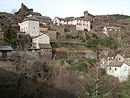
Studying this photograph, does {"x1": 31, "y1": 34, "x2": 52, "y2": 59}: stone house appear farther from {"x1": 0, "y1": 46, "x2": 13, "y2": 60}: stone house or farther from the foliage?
the foliage

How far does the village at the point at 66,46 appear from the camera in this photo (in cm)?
3259

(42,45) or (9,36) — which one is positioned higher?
(9,36)

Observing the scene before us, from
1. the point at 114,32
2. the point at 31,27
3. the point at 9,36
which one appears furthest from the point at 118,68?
the point at 114,32

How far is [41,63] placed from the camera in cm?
2959

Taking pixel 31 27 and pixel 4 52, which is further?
pixel 31 27

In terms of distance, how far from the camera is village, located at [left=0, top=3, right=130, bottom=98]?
3259 centimetres

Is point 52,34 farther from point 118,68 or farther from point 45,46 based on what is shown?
point 118,68

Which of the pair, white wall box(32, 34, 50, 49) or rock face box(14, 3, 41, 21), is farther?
rock face box(14, 3, 41, 21)

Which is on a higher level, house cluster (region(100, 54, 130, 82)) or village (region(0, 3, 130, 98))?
village (region(0, 3, 130, 98))

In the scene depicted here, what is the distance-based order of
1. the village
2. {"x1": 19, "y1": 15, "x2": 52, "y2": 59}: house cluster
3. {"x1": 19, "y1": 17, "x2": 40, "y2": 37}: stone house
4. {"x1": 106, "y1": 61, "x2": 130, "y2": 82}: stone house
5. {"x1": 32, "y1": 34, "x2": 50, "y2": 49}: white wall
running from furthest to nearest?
1. {"x1": 19, "y1": 17, "x2": 40, "y2": 37}: stone house
2. {"x1": 32, "y1": 34, "x2": 50, "y2": 49}: white wall
3. {"x1": 106, "y1": 61, "x2": 130, "y2": 82}: stone house
4. {"x1": 19, "y1": 15, "x2": 52, "y2": 59}: house cluster
5. the village

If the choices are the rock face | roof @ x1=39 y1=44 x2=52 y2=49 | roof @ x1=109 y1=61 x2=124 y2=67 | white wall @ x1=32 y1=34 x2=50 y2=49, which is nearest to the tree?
Answer: white wall @ x1=32 y1=34 x2=50 y2=49

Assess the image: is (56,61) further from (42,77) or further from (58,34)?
(58,34)

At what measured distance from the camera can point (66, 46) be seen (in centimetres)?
4038

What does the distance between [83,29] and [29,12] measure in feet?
31.4
